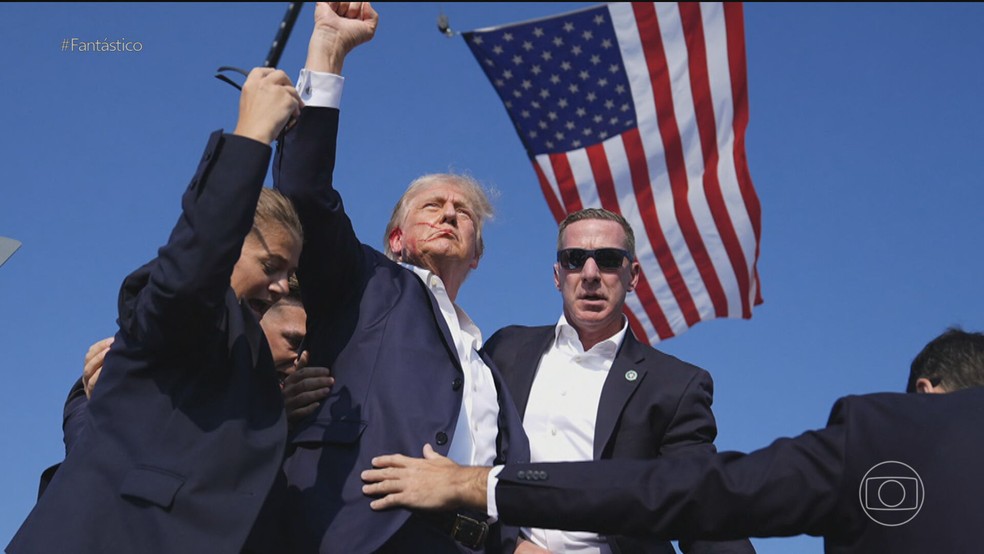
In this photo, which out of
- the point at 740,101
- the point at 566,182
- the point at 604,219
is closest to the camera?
the point at 604,219

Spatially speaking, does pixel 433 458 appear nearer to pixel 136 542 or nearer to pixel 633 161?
pixel 136 542

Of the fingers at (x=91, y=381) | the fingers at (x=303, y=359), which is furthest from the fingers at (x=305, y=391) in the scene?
the fingers at (x=91, y=381)

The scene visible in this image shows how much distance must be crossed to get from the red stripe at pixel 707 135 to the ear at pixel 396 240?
562 centimetres

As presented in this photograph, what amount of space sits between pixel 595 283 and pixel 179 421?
2927mm

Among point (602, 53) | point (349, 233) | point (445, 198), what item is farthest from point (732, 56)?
point (349, 233)

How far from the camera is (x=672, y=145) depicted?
1059cm

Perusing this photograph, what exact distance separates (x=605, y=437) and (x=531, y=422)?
1.31 feet

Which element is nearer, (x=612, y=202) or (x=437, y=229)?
(x=437, y=229)

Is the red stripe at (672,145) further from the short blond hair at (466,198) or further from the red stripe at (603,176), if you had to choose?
the short blond hair at (466,198)

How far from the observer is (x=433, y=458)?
387cm

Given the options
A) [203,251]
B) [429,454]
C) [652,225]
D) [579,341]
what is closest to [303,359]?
[429,454]

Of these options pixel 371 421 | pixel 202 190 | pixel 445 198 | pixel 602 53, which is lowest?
pixel 371 421

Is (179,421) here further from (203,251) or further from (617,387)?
(617,387)

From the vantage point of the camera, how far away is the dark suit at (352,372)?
3.95 m
